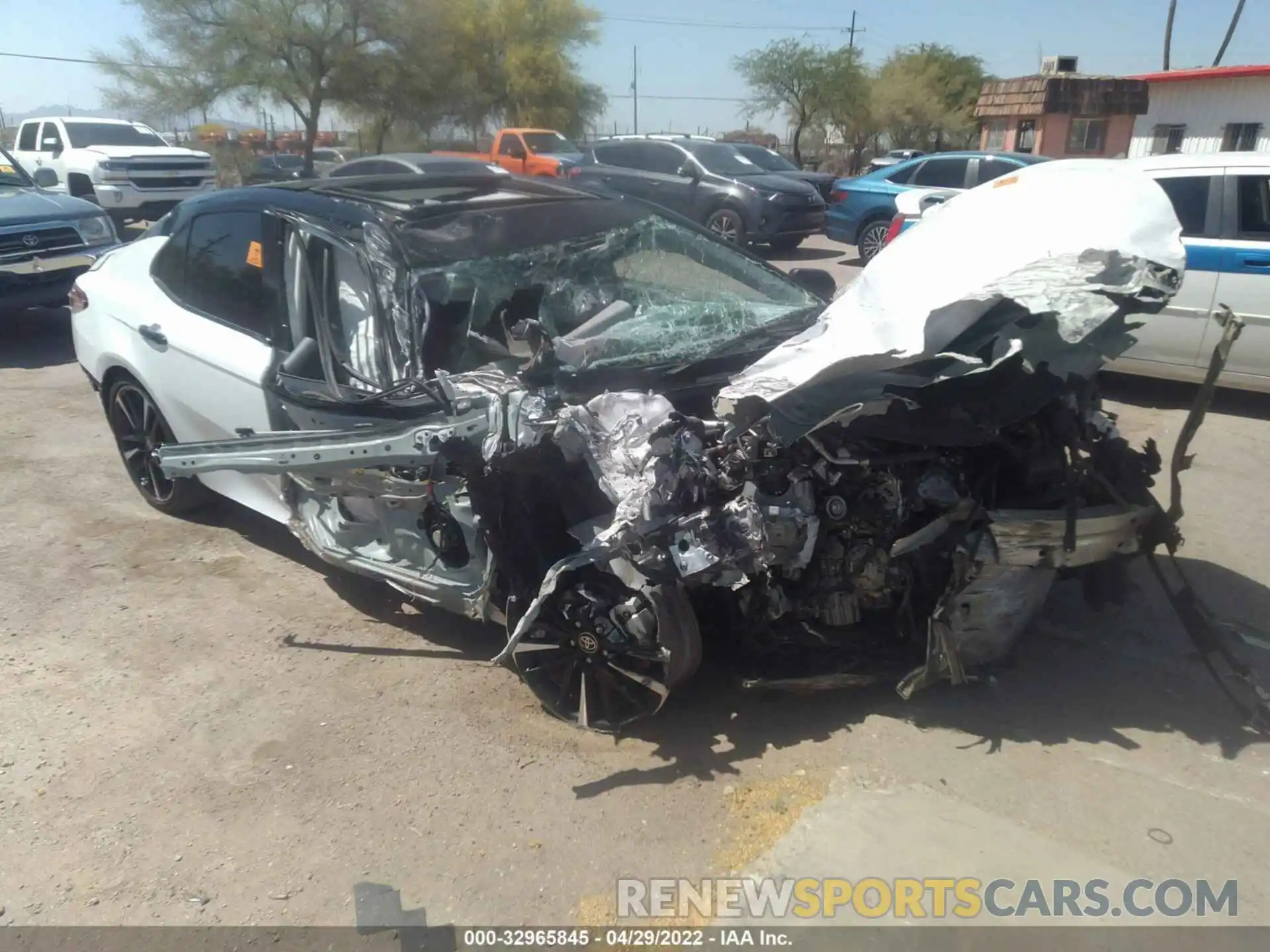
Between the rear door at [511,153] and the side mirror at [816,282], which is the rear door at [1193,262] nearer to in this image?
the side mirror at [816,282]

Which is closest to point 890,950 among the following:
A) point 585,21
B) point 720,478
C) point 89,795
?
point 720,478

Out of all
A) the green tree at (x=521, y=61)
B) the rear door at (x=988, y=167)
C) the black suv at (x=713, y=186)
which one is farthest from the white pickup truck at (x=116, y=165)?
the green tree at (x=521, y=61)

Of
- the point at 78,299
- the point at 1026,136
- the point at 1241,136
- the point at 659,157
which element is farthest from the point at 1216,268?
the point at 1026,136

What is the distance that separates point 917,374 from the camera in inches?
113

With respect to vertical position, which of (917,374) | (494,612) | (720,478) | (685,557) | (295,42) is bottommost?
(494,612)

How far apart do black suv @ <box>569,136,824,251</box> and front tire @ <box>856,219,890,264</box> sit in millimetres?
1370

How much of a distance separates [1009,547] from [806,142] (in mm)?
45186

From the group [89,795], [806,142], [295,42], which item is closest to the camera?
[89,795]

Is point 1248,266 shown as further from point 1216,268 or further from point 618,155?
point 618,155

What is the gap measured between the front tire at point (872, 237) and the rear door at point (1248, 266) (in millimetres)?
6730

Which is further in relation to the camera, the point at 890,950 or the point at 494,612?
the point at 494,612

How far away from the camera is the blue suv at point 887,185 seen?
12.0 m

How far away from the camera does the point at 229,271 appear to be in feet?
14.4

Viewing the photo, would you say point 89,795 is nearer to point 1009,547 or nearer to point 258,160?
point 1009,547
